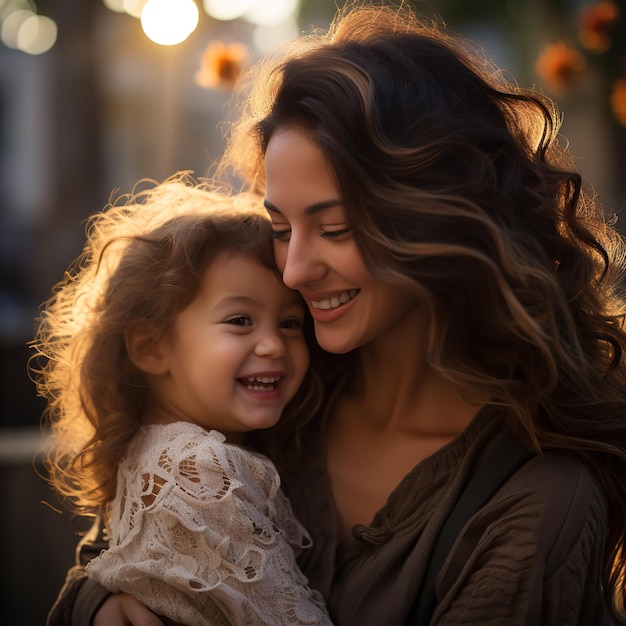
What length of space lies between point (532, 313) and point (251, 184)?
1086 mm

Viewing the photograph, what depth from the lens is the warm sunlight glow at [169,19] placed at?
4004mm

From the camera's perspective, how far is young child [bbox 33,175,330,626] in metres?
2.03

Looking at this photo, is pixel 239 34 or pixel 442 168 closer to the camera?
pixel 442 168

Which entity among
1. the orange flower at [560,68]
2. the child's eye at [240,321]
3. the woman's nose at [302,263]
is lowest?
the child's eye at [240,321]


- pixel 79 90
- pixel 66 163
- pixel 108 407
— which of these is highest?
pixel 79 90

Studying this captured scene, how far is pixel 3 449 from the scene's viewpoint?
13.5 feet

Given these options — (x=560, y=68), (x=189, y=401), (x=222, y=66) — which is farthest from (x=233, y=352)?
(x=560, y=68)

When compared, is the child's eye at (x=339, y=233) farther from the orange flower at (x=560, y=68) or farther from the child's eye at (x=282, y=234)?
the orange flower at (x=560, y=68)

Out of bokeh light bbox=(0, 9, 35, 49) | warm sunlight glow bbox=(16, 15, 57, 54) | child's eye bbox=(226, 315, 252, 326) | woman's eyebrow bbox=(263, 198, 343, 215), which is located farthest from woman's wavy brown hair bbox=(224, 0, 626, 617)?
bokeh light bbox=(0, 9, 35, 49)

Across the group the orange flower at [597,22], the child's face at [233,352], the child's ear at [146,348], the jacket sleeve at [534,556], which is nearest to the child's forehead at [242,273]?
the child's face at [233,352]

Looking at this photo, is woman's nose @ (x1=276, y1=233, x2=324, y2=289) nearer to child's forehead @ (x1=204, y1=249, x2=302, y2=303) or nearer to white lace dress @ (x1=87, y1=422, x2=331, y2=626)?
child's forehead @ (x1=204, y1=249, x2=302, y2=303)

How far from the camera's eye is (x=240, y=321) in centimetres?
237

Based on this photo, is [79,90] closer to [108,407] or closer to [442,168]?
[108,407]

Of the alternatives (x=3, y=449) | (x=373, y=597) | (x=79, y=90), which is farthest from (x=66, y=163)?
(x=373, y=597)
